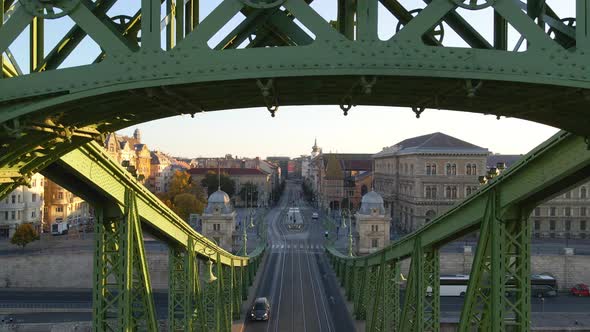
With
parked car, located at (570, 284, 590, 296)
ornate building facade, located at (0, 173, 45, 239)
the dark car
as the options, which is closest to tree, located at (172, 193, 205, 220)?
ornate building facade, located at (0, 173, 45, 239)

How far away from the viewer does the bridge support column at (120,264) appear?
8578mm

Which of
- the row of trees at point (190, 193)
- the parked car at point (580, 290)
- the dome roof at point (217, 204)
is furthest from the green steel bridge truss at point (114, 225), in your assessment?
the row of trees at point (190, 193)

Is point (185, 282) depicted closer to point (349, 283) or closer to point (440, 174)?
point (349, 283)

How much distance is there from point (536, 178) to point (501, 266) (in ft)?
5.15

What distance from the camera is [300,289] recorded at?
42.5m

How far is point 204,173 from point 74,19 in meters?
119

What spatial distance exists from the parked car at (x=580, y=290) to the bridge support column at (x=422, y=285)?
3585 cm

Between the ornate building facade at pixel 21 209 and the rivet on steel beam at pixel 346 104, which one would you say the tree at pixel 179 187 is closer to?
the ornate building facade at pixel 21 209

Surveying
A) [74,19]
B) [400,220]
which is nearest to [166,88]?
[74,19]

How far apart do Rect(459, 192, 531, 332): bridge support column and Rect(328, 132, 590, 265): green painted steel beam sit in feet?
0.79

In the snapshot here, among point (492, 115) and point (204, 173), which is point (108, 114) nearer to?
point (492, 115)

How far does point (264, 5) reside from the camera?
4.29 metres

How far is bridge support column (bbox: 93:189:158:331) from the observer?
8.58 m

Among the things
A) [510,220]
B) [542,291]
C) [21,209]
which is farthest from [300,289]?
[21,209]
